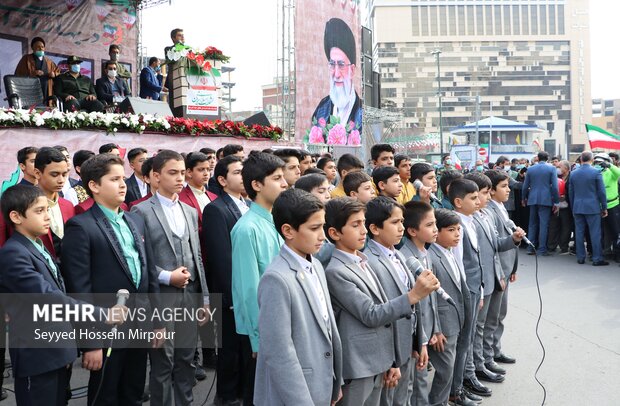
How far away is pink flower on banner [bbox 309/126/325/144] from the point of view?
50.6 ft

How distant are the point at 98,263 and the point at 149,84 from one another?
338 inches

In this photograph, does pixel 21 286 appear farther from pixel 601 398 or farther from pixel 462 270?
pixel 601 398

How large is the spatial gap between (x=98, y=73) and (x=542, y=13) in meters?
111

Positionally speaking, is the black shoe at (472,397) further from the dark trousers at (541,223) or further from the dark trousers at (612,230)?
the dark trousers at (541,223)

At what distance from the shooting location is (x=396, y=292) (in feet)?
9.86

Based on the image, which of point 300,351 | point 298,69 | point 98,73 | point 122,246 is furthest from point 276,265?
point 98,73

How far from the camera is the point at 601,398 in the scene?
13.6ft

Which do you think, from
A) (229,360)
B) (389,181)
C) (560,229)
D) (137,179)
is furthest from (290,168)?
(560,229)

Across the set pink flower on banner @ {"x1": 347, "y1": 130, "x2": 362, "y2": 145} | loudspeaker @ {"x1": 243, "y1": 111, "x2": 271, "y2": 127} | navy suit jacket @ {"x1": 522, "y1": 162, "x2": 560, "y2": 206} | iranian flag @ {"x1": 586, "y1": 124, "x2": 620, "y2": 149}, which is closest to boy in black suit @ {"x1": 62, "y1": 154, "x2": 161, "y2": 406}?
loudspeaker @ {"x1": 243, "y1": 111, "x2": 271, "y2": 127}

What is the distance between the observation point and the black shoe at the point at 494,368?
4.63 metres

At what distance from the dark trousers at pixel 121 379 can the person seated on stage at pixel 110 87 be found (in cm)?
815

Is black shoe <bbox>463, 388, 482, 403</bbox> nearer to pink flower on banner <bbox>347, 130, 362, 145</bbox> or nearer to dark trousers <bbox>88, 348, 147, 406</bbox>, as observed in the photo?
dark trousers <bbox>88, 348, 147, 406</bbox>

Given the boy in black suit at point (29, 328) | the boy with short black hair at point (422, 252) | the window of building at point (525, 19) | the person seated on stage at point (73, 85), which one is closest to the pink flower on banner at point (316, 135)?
the person seated on stage at point (73, 85)

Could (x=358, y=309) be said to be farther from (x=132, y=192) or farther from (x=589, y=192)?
(x=589, y=192)
